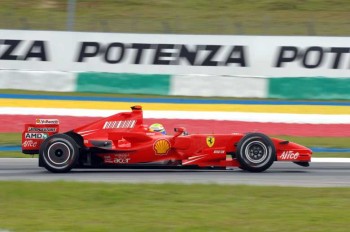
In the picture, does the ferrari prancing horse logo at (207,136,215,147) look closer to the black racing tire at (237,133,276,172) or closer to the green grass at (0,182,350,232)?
the black racing tire at (237,133,276,172)

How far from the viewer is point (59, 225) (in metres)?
6.60

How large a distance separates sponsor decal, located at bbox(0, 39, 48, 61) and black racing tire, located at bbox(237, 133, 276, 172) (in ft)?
41.2

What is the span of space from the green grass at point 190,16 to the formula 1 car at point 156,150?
12.3m

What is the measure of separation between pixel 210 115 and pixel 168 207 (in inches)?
392

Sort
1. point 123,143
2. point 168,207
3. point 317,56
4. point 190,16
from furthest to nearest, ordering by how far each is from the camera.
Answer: point 190,16, point 317,56, point 123,143, point 168,207

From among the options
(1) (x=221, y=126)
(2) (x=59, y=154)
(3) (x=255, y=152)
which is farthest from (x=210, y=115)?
(2) (x=59, y=154)

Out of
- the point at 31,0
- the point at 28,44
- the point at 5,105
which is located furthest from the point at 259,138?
the point at 31,0

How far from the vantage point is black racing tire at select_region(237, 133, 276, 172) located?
10.5 meters

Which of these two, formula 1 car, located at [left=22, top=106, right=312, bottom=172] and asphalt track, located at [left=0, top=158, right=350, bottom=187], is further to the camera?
formula 1 car, located at [left=22, top=106, right=312, bottom=172]

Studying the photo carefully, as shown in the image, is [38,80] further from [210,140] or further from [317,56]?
[210,140]

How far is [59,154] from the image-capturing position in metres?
10.6

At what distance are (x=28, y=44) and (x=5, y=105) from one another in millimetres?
4233

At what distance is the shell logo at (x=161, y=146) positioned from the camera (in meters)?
10.5

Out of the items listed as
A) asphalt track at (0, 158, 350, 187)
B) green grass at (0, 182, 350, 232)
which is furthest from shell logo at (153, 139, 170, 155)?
green grass at (0, 182, 350, 232)
